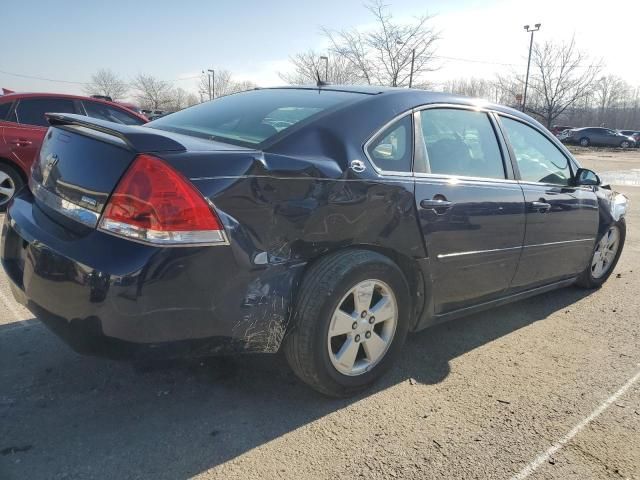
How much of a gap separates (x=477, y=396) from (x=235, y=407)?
1.32 meters

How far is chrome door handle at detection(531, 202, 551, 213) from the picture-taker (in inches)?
141

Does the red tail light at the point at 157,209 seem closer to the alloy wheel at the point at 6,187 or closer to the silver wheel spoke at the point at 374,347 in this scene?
the silver wheel spoke at the point at 374,347

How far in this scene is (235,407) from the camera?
2.63 m

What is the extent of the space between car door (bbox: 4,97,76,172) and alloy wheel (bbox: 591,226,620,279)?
6.59 meters

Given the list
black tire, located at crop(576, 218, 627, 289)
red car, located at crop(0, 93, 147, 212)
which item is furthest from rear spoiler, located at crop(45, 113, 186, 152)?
red car, located at crop(0, 93, 147, 212)

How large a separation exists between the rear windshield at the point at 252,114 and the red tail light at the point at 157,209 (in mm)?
524

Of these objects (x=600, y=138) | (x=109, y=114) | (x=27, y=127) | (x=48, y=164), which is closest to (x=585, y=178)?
(x=48, y=164)

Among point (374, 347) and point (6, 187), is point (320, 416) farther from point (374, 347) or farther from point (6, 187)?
point (6, 187)

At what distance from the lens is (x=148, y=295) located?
6.75 feet

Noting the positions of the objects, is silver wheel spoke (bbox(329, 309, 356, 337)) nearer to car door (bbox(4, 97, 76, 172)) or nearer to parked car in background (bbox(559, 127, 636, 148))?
car door (bbox(4, 97, 76, 172))

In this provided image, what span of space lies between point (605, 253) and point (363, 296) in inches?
128

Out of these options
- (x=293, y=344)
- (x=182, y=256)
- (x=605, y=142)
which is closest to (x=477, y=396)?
(x=293, y=344)

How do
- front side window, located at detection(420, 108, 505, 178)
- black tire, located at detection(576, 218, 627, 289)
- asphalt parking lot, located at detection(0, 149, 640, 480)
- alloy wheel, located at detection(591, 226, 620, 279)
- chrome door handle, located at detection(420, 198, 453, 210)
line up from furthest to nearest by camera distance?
alloy wheel, located at detection(591, 226, 620, 279)
black tire, located at detection(576, 218, 627, 289)
front side window, located at detection(420, 108, 505, 178)
chrome door handle, located at detection(420, 198, 453, 210)
asphalt parking lot, located at detection(0, 149, 640, 480)

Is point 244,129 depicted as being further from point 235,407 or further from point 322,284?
point 235,407
